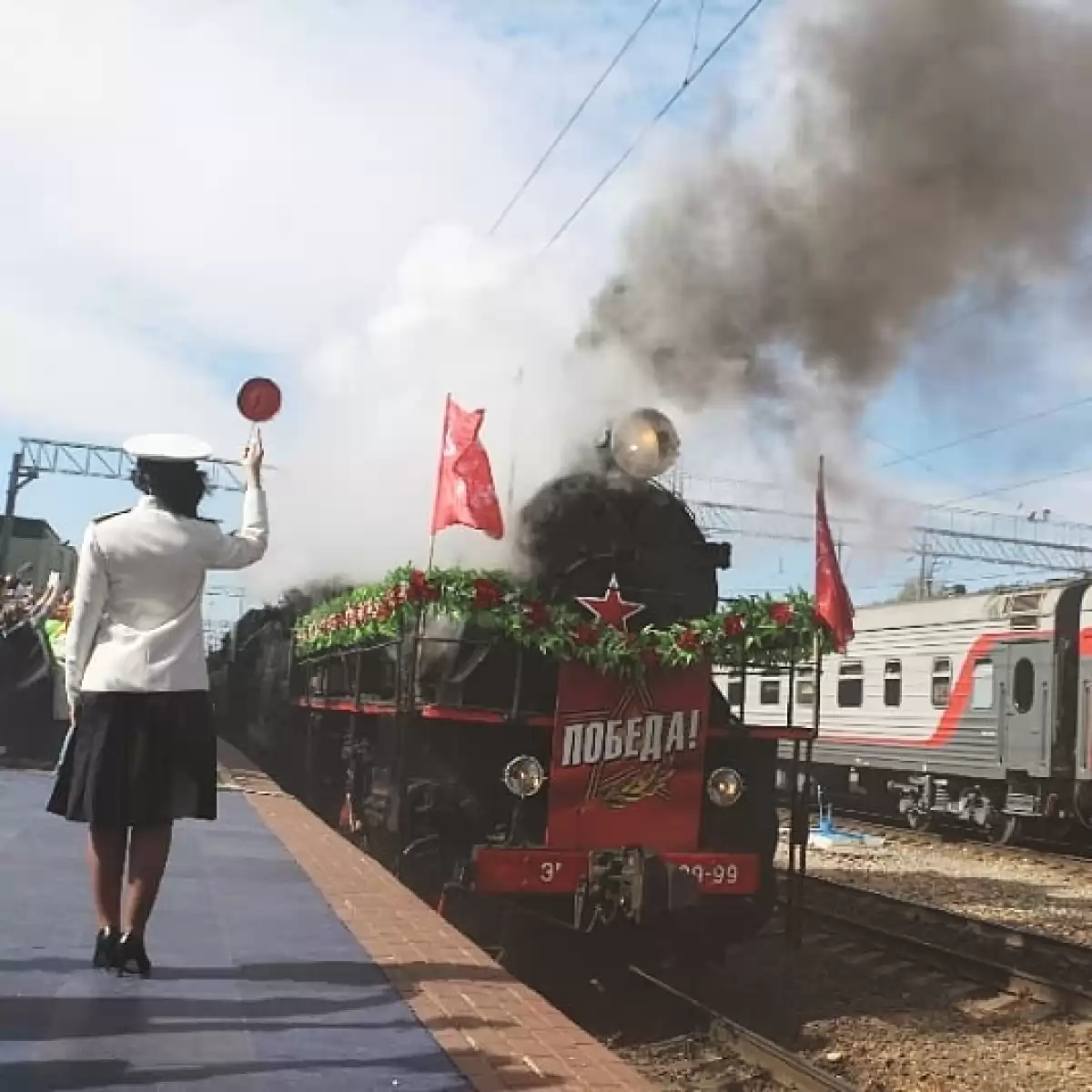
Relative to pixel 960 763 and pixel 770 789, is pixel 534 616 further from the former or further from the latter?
pixel 960 763

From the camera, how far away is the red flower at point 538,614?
677cm

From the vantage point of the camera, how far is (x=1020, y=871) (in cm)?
1349

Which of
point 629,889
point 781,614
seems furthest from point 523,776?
point 781,614

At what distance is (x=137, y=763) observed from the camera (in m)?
3.88

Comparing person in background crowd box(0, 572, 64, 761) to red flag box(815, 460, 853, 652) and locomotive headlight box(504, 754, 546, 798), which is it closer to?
locomotive headlight box(504, 754, 546, 798)

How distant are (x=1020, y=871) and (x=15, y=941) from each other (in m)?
11.2

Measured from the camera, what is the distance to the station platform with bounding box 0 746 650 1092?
3.34 meters

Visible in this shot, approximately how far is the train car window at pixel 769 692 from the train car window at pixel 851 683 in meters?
1.59

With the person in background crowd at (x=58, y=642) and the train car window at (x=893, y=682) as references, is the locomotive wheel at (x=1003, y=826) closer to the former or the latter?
the train car window at (x=893, y=682)

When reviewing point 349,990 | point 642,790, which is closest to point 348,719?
point 642,790

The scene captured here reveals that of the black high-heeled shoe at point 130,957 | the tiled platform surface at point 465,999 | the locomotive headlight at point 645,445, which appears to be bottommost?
the tiled platform surface at point 465,999

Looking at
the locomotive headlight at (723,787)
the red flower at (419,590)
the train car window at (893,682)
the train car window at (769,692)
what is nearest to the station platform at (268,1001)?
the red flower at (419,590)

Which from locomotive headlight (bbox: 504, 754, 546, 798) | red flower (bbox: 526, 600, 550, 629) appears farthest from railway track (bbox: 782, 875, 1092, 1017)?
red flower (bbox: 526, 600, 550, 629)

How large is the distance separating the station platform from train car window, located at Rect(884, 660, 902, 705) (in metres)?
12.6
